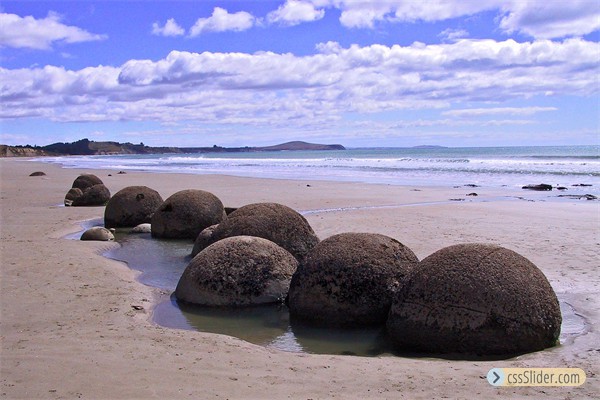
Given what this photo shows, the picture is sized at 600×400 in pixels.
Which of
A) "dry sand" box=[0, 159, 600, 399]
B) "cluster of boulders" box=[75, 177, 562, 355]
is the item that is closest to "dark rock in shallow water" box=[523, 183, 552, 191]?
"dry sand" box=[0, 159, 600, 399]

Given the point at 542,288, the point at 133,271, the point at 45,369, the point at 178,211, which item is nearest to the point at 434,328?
the point at 542,288

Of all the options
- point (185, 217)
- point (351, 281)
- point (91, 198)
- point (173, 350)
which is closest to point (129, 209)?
point (185, 217)

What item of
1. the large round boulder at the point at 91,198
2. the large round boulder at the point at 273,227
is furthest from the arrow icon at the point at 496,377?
the large round boulder at the point at 91,198

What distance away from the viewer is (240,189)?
28766 mm

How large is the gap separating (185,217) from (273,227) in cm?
469

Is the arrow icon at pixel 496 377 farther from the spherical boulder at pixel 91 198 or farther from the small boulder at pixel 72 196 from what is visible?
the small boulder at pixel 72 196

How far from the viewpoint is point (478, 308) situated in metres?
6.14

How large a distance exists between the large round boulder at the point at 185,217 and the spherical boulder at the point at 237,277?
18.4ft

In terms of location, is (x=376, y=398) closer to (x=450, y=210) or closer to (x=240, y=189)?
(x=450, y=210)

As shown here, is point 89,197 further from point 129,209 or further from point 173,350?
point 173,350

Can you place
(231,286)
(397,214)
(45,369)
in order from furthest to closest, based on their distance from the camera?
(397,214) < (231,286) < (45,369)

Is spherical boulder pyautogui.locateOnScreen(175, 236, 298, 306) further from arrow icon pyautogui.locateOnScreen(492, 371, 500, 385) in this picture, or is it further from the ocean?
the ocean

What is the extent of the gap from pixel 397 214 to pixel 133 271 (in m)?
9.21

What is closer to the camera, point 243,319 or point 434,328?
point 434,328
